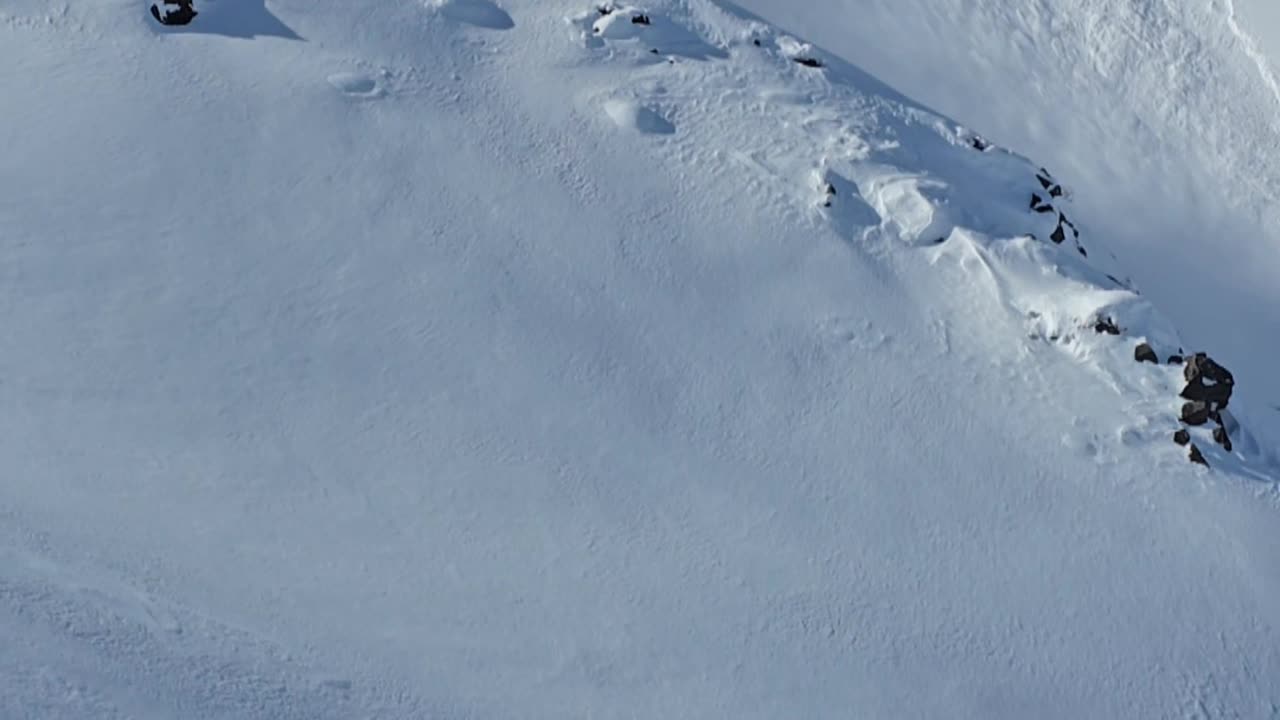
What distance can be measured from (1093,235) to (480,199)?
1587 centimetres

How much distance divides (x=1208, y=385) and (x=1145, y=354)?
1.38m

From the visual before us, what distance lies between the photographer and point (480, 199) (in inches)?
1093

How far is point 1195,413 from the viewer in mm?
25859

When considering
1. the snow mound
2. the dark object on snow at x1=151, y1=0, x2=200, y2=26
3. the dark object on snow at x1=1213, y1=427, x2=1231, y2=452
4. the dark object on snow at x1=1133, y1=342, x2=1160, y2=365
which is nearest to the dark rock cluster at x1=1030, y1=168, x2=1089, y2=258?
the dark object on snow at x1=1133, y1=342, x2=1160, y2=365

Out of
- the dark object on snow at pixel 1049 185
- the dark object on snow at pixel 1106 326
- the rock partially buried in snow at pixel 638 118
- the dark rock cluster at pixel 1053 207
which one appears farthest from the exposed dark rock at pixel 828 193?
the dark object on snow at pixel 1106 326

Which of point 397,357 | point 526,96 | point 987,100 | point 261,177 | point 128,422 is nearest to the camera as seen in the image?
point 128,422

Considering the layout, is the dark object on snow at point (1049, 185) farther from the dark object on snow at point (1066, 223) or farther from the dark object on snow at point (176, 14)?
the dark object on snow at point (176, 14)

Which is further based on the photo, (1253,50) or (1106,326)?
(1253,50)

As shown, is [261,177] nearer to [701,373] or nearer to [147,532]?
[147,532]

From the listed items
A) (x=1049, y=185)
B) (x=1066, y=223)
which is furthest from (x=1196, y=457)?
(x=1049, y=185)

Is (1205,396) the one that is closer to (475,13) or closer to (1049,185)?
(1049,185)

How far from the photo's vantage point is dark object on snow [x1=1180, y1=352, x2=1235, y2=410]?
26062 mm

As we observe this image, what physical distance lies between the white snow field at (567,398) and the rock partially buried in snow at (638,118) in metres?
0.16

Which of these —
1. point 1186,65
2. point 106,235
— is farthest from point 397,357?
point 1186,65
